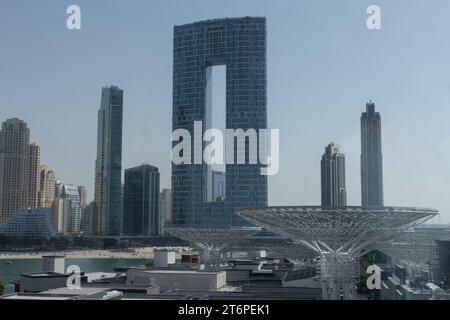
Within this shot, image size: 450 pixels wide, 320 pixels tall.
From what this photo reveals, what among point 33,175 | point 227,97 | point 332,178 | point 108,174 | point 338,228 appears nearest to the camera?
point 338,228

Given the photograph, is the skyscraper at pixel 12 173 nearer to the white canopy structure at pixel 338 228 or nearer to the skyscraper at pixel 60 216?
the skyscraper at pixel 60 216

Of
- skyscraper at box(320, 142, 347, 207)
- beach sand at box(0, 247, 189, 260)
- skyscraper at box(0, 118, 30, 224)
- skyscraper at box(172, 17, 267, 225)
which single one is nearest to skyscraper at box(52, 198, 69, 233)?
beach sand at box(0, 247, 189, 260)

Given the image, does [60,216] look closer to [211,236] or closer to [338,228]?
[211,236]

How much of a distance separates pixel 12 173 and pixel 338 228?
89.3 feet

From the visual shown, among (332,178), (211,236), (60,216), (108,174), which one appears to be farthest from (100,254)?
(332,178)

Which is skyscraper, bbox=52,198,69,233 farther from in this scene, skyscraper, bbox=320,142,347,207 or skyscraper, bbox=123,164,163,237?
skyscraper, bbox=320,142,347,207

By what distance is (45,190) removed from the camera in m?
34.9

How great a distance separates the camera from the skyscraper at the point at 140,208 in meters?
37.4

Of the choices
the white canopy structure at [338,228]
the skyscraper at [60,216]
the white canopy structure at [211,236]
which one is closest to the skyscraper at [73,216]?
the skyscraper at [60,216]

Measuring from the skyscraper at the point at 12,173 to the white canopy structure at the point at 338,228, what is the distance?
17.6 metres

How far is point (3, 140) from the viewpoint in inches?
1172
